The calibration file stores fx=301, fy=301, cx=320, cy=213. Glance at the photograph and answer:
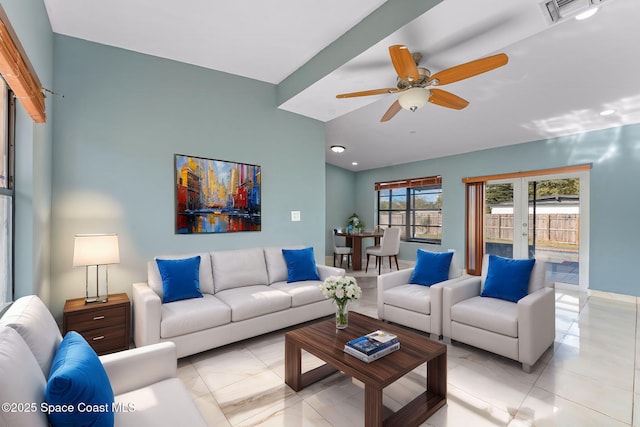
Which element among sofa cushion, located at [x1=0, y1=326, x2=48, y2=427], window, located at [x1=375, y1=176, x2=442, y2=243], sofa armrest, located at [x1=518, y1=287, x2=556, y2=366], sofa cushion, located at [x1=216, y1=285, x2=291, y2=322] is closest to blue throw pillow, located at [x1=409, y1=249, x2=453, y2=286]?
sofa armrest, located at [x1=518, y1=287, x2=556, y2=366]

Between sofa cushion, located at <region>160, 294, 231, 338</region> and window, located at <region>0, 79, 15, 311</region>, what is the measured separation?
→ 99 cm

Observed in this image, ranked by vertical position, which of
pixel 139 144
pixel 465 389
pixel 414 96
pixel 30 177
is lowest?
pixel 465 389

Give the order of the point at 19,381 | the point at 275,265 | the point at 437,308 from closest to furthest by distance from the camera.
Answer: the point at 19,381
the point at 437,308
the point at 275,265

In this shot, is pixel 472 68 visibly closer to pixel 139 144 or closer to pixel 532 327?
pixel 532 327

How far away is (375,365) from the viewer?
5.88 feet

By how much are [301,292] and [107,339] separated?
175 centimetres

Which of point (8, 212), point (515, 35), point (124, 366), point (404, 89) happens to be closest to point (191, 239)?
point (8, 212)

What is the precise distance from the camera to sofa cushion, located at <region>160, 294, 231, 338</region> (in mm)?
2461

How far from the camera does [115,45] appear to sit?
298 cm

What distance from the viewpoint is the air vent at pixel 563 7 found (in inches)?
74.8

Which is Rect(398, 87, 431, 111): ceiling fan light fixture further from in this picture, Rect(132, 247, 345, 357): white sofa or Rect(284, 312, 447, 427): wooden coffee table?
Rect(132, 247, 345, 357): white sofa

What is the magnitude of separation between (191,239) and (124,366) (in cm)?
204

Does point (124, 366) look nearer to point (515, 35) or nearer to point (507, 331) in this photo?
point (507, 331)

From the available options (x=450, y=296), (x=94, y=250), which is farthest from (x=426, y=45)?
(x=94, y=250)
